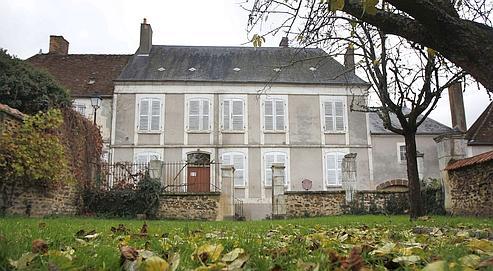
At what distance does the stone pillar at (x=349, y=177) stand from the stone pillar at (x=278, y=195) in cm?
221

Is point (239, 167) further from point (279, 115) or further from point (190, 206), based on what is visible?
point (190, 206)

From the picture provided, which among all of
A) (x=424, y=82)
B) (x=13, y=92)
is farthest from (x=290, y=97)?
(x=13, y=92)

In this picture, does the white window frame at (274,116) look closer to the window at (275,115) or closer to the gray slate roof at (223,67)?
the window at (275,115)

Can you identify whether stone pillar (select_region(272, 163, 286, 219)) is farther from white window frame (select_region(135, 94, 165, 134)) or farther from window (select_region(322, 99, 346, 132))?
white window frame (select_region(135, 94, 165, 134))

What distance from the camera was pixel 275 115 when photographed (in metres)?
23.8

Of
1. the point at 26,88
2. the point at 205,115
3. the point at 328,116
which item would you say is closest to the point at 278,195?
the point at 26,88

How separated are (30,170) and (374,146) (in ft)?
60.2

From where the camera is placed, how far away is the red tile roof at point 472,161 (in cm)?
1115

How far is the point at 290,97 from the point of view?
Result: 23969 millimetres

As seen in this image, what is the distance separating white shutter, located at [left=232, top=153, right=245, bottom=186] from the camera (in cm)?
2283

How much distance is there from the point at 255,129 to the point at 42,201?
1365 centimetres

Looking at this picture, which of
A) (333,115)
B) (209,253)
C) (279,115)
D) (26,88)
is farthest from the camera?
(333,115)

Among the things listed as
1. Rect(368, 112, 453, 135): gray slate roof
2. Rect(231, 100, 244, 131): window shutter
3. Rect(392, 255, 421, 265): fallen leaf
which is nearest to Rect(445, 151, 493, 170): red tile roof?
Rect(392, 255, 421, 265): fallen leaf

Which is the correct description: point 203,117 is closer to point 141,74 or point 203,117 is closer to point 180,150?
point 180,150
